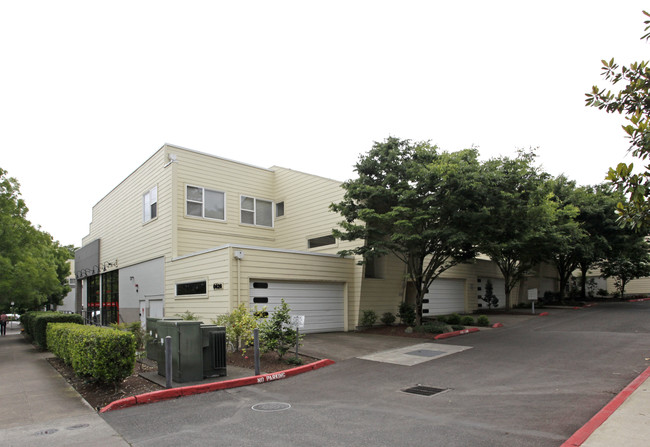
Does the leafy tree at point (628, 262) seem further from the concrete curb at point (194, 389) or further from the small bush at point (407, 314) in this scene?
the concrete curb at point (194, 389)

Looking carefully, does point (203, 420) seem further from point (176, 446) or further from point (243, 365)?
point (243, 365)

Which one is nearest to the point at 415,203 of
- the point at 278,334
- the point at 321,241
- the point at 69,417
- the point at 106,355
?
the point at 321,241

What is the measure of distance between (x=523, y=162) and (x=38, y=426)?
14115 millimetres

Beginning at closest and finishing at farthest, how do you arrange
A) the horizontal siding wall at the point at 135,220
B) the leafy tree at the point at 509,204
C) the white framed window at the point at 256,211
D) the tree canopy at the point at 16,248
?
the leafy tree at the point at 509,204 < the tree canopy at the point at 16,248 < the horizontal siding wall at the point at 135,220 < the white framed window at the point at 256,211

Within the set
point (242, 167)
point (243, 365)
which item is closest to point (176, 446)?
point (243, 365)

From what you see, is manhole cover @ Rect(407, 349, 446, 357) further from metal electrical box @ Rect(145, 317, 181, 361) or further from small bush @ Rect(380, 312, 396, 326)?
metal electrical box @ Rect(145, 317, 181, 361)

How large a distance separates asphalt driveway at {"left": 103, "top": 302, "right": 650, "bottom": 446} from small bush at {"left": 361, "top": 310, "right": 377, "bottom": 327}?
5.37 meters

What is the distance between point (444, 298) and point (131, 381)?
16920 millimetres

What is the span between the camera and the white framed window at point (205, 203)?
1877 cm

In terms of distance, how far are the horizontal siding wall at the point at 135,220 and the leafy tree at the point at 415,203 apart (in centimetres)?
753

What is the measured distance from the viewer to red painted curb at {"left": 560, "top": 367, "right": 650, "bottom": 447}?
5164 mm

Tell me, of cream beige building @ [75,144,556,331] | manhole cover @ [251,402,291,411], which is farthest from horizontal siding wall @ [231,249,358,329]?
manhole cover @ [251,402,291,411]

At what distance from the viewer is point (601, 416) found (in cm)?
599

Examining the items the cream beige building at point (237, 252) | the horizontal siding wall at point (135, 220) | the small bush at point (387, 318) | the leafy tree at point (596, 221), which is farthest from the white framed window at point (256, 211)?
the leafy tree at point (596, 221)
